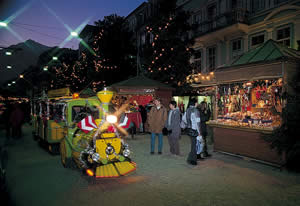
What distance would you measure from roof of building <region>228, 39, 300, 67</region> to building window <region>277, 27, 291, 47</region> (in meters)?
6.93

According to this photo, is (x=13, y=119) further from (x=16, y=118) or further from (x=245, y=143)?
(x=245, y=143)

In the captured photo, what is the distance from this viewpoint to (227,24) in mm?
14508

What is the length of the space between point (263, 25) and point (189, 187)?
43.2ft

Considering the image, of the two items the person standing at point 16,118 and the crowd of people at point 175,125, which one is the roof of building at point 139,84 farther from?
the person standing at point 16,118

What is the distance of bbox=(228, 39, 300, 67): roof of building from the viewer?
20.2 ft

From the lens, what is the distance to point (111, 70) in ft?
69.7

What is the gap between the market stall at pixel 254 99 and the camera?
5.94 meters

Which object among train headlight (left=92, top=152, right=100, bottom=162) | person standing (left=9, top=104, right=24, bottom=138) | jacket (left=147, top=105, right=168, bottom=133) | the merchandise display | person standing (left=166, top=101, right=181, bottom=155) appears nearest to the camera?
train headlight (left=92, top=152, right=100, bottom=162)

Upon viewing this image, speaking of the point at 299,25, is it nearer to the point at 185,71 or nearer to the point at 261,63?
the point at 185,71

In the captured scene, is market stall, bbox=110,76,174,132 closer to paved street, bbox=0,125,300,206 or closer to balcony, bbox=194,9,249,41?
paved street, bbox=0,125,300,206

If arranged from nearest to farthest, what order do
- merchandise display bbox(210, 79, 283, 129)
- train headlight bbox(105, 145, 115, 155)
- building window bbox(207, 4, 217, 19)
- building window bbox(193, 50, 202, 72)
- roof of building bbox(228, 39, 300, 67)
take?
1. train headlight bbox(105, 145, 115, 155)
2. roof of building bbox(228, 39, 300, 67)
3. merchandise display bbox(210, 79, 283, 129)
4. building window bbox(207, 4, 217, 19)
5. building window bbox(193, 50, 202, 72)

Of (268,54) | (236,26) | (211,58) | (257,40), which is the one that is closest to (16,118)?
(268,54)

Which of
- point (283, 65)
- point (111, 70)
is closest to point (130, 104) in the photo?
point (111, 70)

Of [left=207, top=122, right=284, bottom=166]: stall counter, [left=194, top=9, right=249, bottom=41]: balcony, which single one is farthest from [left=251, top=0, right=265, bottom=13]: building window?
[left=207, top=122, right=284, bottom=166]: stall counter
